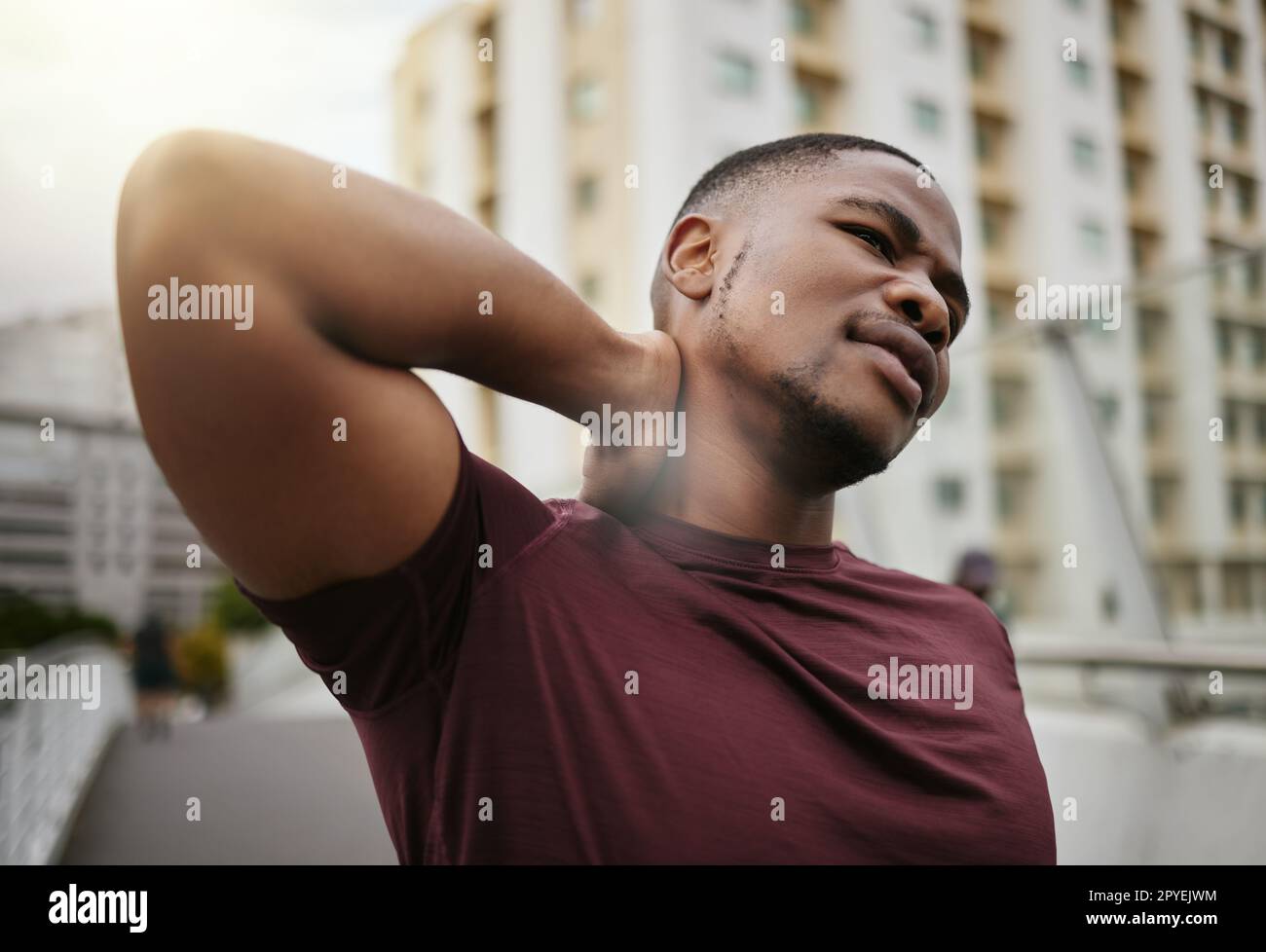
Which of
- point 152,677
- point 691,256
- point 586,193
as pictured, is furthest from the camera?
point 586,193

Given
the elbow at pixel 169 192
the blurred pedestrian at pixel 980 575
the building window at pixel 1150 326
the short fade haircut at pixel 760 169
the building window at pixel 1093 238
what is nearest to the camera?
the elbow at pixel 169 192

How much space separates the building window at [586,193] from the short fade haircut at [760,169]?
15239 mm

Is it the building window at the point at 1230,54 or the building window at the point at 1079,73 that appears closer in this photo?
the building window at the point at 1230,54

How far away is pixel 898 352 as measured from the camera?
0.99 m

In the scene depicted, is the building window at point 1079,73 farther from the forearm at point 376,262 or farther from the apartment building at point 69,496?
the forearm at point 376,262

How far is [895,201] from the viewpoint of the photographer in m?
1.05

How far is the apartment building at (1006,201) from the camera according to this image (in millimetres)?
3857

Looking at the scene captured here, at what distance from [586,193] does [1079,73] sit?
1222 cm

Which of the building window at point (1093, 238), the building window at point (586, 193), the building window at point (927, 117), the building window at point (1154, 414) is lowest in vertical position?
the building window at point (1154, 414)

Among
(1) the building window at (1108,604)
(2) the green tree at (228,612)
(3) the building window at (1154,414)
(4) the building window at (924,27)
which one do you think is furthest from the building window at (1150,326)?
(2) the green tree at (228,612)

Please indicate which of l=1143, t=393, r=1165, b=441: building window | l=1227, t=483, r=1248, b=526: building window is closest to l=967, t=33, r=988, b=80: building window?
l=1143, t=393, r=1165, b=441: building window

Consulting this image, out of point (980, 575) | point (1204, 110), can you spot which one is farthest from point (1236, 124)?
point (980, 575)

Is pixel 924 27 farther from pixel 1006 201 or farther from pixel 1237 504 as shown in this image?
pixel 1237 504
